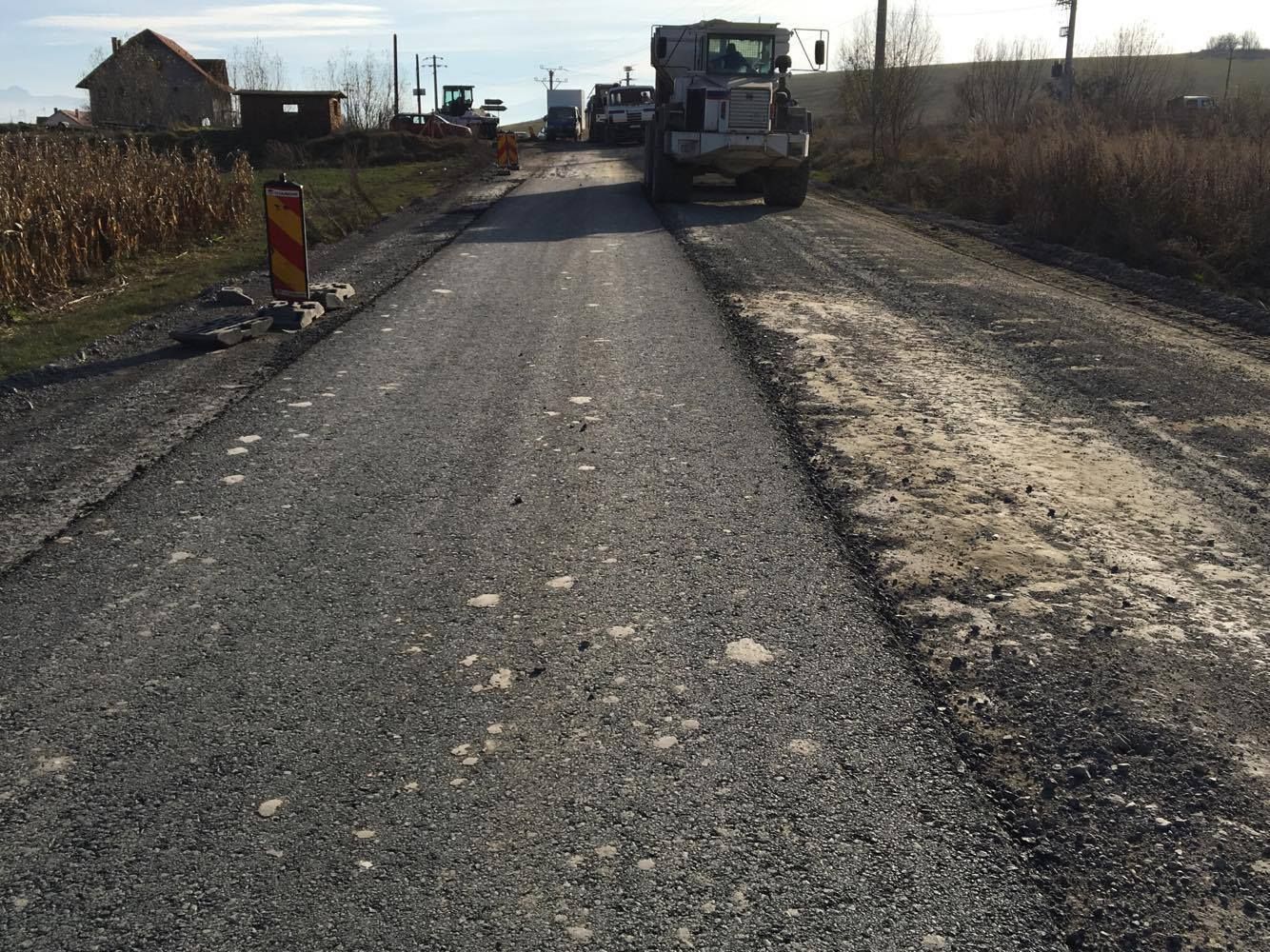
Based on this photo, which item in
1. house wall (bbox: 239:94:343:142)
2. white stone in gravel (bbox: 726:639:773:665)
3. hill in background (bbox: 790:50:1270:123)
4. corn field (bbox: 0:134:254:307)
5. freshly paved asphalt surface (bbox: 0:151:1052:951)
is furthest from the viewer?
hill in background (bbox: 790:50:1270:123)

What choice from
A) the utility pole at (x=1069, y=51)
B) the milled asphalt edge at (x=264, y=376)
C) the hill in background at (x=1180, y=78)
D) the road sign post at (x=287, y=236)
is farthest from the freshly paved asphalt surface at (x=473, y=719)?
the hill in background at (x=1180, y=78)

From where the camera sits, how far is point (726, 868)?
8.92 feet

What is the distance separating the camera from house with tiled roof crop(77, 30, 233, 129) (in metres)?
59.5

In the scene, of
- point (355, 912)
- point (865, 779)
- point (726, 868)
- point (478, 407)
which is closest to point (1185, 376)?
point (478, 407)

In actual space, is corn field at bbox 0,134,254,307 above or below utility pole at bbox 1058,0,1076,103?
below

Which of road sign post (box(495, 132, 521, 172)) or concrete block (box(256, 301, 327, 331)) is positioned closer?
concrete block (box(256, 301, 327, 331))

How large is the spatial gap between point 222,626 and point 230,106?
269 feet

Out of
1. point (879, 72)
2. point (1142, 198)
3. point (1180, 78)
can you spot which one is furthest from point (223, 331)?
point (1180, 78)

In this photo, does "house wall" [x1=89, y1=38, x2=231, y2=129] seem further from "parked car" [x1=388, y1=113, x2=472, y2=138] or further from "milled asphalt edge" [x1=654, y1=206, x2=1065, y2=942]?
"milled asphalt edge" [x1=654, y1=206, x2=1065, y2=942]

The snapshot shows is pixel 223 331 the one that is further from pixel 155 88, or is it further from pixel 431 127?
pixel 155 88

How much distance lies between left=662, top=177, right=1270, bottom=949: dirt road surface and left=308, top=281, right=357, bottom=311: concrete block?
3.62m

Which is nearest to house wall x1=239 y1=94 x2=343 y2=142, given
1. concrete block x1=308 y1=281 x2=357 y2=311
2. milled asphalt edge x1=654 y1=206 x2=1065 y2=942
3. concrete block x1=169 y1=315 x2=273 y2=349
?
concrete block x1=308 y1=281 x2=357 y2=311

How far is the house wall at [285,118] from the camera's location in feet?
153

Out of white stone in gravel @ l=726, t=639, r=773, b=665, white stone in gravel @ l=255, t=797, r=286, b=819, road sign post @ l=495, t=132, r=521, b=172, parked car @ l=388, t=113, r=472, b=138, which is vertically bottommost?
white stone in gravel @ l=255, t=797, r=286, b=819
